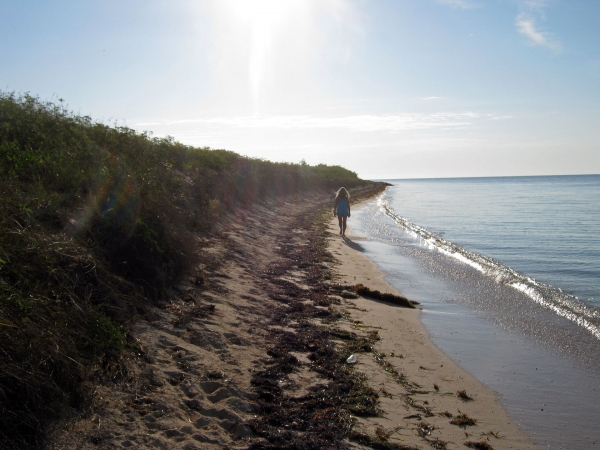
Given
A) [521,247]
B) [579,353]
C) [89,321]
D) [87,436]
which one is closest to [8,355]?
[87,436]

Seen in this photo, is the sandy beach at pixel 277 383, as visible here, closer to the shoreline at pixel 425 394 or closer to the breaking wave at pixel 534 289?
the shoreline at pixel 425 394

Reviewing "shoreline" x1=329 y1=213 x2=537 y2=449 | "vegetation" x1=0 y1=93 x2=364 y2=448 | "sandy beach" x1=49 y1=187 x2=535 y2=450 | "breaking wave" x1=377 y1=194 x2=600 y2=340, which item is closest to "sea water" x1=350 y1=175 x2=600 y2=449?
"breaking wave" x1=377 y1=194 x2=600 y2=340

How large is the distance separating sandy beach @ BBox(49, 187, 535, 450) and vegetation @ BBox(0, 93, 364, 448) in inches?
9.5

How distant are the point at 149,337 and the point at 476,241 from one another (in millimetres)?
15148

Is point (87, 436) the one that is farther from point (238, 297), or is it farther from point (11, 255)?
point (238, 297)

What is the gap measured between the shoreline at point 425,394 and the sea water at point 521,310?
20 cm

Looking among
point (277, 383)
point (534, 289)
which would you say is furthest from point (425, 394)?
point (534, 289)

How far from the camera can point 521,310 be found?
8.49m

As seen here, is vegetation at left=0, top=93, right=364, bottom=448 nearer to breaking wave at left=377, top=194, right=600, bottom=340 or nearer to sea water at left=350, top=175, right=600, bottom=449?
sea water at left=350, top=175, right=600, bottom=449

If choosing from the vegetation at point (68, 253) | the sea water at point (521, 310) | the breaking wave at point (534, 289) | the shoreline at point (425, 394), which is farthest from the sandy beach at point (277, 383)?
the breaking wave at point (534, 289)

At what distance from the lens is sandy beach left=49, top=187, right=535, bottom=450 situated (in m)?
3.59

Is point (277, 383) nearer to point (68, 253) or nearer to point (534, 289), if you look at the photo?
point (68, 253)

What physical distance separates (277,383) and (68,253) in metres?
2.48

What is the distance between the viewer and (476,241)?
1747 cm
